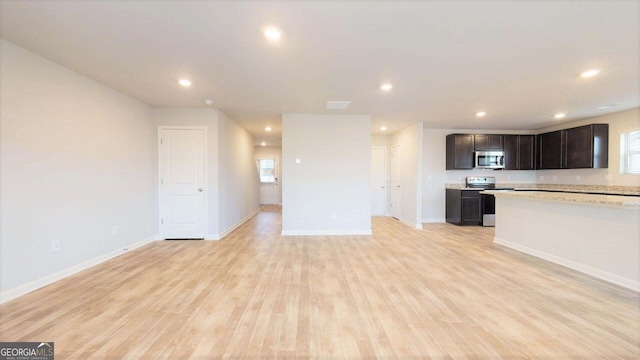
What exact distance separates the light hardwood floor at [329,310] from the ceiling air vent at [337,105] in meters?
2.60

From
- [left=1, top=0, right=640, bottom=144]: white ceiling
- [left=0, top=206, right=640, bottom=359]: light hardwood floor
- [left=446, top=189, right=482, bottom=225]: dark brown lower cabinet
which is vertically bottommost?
[left=0, top=206, right=640, bottom=359]: light hardwood floor

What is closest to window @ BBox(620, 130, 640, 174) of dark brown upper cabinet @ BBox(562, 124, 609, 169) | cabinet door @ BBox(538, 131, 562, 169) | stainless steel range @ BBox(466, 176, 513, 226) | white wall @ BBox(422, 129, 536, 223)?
dark brown upper cabinet @ BBox(562, 124, 609, 169)

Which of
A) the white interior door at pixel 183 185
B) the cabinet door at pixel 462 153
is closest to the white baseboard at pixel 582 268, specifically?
the cabinet door at pixel 462 153

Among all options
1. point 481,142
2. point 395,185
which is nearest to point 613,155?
point 481,142

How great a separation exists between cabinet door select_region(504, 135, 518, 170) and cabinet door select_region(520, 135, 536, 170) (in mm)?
96

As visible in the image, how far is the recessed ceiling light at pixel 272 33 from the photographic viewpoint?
7.06 feet

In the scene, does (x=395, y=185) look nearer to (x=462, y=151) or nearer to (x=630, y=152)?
(x=462, y=151)

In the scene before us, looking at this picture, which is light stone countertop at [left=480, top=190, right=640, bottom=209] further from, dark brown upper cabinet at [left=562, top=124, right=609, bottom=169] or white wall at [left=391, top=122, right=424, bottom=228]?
dark brown upper cabinet at [left=562, top=124, right=609, bottom=169]

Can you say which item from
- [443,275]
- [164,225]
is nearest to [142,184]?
[164,225]

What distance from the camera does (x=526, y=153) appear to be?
20.9ft

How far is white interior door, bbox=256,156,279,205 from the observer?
1028 centimetres

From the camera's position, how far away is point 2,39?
7.78ft

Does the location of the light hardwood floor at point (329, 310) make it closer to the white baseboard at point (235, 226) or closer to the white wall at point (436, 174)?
the white baseboard at point (235, 226)

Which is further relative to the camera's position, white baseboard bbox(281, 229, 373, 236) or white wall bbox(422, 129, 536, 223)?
white wall bbox(422, 129, 536, 223)
